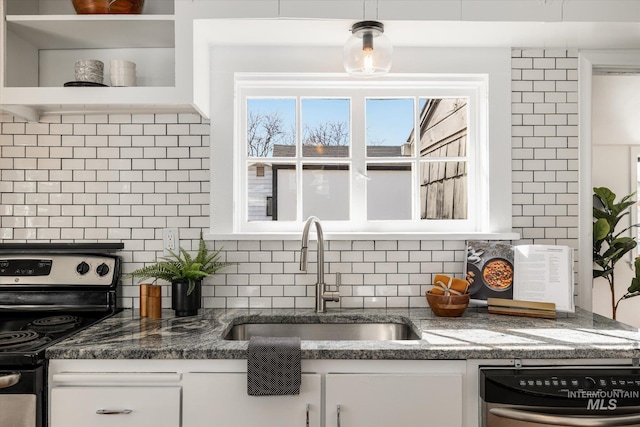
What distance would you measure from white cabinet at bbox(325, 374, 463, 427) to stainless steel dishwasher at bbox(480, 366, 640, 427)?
127mm

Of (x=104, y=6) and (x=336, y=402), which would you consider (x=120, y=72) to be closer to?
(x=104, y=6)

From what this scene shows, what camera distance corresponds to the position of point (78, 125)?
221 cm

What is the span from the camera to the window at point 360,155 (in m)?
2.33

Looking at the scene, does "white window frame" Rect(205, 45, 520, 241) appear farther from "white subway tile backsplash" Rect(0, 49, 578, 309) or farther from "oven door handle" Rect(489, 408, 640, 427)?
"oven door handle" Rect(489, 408, 640, 427)

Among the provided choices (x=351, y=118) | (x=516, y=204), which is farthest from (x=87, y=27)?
(x=516, y=204)

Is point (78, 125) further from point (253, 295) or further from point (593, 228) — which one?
point (593, 228)

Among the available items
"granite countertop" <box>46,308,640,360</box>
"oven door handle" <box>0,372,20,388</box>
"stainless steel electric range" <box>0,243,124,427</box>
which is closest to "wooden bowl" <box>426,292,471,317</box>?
"granite countertop" <box>46,308,640,360</box>

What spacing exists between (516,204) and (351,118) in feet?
2.96

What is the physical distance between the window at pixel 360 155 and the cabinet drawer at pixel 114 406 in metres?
0.96

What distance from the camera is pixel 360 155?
233 cm

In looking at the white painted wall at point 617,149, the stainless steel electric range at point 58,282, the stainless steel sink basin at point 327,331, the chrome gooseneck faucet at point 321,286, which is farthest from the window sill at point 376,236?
the white painted wall at point 617,149

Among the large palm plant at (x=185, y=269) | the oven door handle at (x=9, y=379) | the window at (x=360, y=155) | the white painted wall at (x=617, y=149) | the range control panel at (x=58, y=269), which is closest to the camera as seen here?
the oven door handle at (x=9, y=379)

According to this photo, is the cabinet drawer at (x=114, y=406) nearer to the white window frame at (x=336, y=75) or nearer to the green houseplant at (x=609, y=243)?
the white window frame at (x=336, y=75)

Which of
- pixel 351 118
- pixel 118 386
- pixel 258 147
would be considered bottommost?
pixel 118 386
